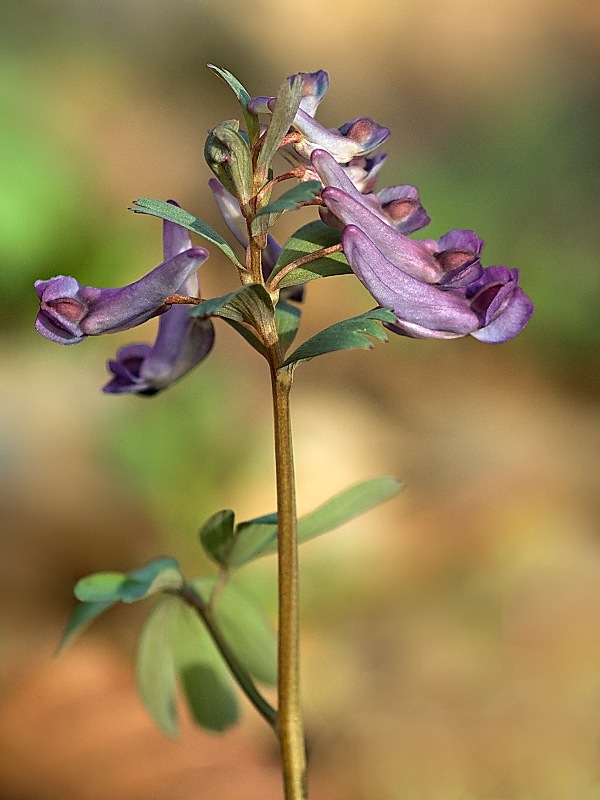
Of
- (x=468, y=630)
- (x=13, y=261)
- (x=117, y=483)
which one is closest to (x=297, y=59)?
(x=13, y=261)

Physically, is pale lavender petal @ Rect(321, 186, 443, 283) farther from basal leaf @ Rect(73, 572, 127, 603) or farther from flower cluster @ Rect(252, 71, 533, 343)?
basal leaf @ Rect(73, 572, 127, 603)

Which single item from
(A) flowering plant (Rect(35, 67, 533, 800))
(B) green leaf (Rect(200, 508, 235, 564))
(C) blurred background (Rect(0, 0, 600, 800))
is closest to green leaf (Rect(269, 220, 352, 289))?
(A) flowering plant (Rect(35, 67, 533, 800))

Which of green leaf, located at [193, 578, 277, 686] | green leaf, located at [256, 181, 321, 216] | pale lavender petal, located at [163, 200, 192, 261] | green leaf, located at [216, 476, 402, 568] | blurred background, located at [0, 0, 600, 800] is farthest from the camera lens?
blurred background, located at [0, 0, 600, 800]

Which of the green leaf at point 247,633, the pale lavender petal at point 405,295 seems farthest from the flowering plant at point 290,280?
the green leaf at point 247,633

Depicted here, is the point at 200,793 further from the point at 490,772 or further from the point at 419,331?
the point at 419,331

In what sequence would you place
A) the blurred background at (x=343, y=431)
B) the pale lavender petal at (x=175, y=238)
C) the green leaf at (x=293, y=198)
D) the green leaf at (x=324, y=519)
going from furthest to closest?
the blurred background at (x=343, y=431)
the green leaf at (x=324, y=519)
the pale lavender petal at (x=175, y=238)
the green leaf at (x=293, y=198)

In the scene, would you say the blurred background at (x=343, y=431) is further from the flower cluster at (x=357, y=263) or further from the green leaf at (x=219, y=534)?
the flower cluster at (x=357, y=263)

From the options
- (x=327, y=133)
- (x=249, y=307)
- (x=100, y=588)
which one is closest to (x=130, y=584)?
(x=100, y=588)
